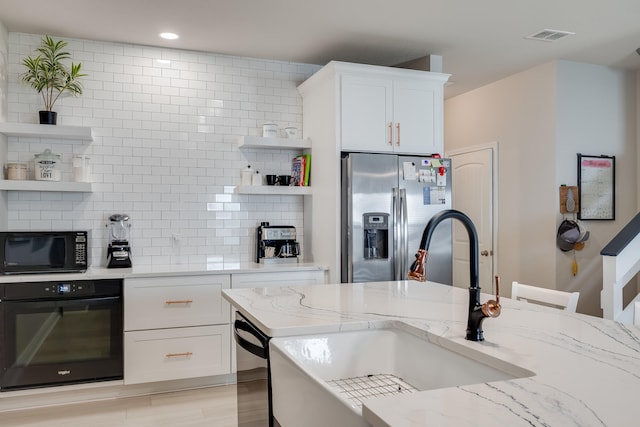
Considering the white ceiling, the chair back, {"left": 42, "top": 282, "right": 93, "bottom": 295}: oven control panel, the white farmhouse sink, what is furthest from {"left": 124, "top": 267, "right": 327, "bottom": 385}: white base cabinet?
the white farmhouse sink

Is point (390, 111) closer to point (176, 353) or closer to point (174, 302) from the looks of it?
point (174, 302)

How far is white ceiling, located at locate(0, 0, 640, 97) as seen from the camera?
134 inches

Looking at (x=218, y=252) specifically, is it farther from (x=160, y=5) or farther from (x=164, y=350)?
(x=160, y=5)

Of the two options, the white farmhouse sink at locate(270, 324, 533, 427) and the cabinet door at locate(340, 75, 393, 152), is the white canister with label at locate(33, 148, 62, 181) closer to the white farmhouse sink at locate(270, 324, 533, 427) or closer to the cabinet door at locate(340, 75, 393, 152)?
the cabinet door at locate(340, 75, 393, 152)

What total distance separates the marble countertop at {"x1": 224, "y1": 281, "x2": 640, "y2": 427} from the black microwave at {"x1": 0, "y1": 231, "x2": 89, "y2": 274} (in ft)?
5.49

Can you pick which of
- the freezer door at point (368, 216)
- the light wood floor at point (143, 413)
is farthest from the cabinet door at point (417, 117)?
the light wood floor at point (143, 413)

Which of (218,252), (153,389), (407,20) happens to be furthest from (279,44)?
(153,389)

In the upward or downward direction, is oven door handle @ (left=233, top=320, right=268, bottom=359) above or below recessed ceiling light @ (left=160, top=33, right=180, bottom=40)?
below

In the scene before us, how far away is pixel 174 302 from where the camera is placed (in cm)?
373

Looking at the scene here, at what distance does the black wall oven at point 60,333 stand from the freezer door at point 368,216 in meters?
1.70

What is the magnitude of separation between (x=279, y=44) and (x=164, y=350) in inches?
98.7

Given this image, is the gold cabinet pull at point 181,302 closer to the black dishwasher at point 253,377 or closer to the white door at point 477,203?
the black dishwasher at point 253,377

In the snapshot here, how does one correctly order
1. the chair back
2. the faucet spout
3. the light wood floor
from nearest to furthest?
the faucet spout
the chair back
the light wood floor

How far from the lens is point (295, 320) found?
1.76 m
